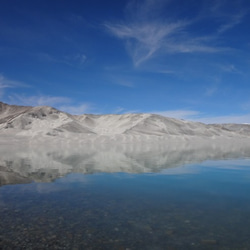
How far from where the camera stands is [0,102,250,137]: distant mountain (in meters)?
92.6

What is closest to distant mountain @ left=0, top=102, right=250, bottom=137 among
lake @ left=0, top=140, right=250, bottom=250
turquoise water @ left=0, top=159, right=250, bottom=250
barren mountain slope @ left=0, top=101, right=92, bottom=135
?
barren mountain slope @ left=0, top=101, right=92, bottom=135

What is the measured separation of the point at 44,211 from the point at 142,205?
10.2ft

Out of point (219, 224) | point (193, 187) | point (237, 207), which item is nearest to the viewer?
point (219, 224)

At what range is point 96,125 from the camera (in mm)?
123625

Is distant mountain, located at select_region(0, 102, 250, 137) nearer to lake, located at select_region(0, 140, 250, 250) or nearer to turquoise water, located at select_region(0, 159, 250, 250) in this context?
lake, located at select_region(0, 140, 250, 250)

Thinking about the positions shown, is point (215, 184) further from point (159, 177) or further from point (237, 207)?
point (237, 207)

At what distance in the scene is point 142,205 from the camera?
28.5ft

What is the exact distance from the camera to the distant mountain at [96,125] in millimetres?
92619

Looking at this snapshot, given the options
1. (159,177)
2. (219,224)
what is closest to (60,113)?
(159,177)

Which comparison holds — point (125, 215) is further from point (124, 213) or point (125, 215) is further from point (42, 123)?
point (42, 123)

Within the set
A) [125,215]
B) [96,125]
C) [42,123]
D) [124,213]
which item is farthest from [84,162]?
[96,125]

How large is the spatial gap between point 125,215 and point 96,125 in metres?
117

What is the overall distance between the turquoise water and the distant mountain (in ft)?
243

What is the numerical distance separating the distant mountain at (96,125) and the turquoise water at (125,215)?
7408 cm
